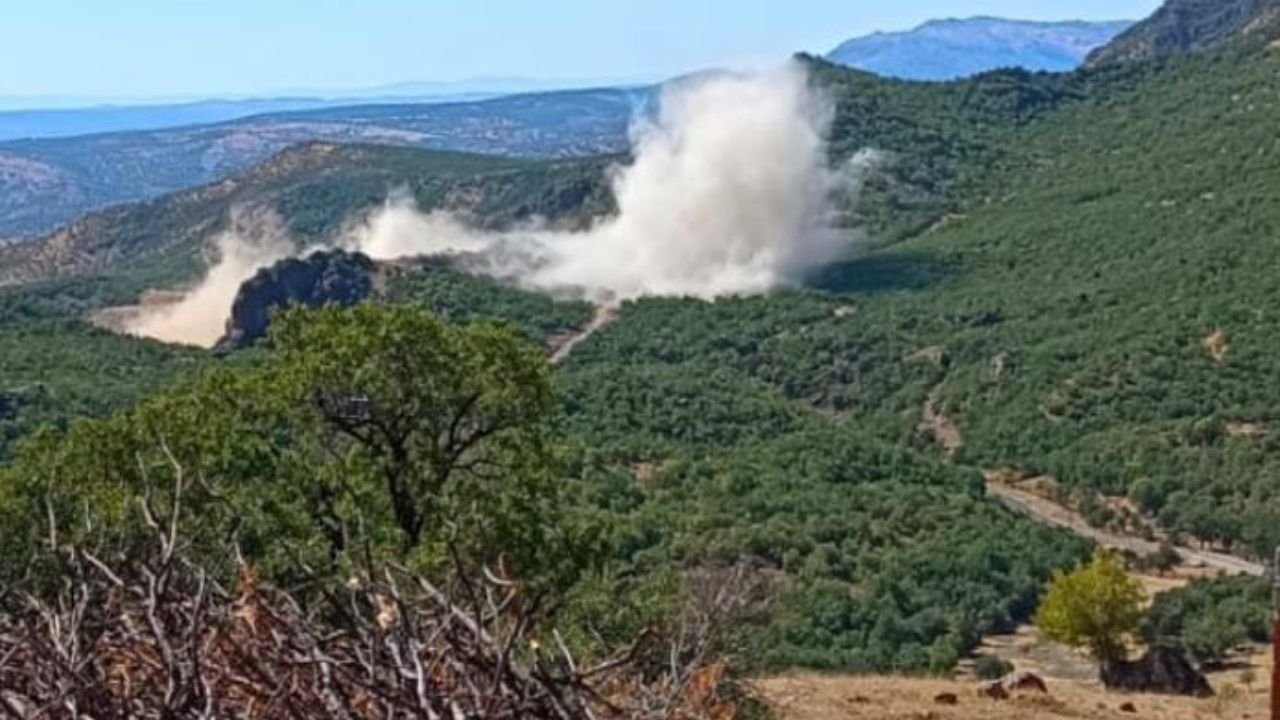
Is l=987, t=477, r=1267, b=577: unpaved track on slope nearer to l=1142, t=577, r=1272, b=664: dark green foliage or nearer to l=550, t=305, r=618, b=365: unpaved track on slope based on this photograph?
l=1142, t=577, r=1272, b=664: dark green foliage

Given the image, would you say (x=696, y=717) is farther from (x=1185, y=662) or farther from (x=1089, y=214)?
(x=1089, y=214)

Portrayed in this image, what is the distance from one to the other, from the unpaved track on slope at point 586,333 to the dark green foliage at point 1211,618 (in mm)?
39247

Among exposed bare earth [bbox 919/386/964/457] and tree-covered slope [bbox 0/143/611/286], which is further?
tree-covered slope [bbox 0/143/611/286]

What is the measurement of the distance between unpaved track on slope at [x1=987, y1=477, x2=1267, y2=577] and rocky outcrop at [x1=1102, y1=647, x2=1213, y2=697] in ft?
65.2

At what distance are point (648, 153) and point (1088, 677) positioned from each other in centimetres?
9405

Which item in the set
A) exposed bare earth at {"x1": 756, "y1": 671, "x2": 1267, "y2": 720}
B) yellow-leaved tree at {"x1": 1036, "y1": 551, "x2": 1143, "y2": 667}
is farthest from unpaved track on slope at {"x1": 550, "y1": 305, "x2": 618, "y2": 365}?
exposed bare earth at {"x1": 756, "y1": 671, "x2": 1267, "y2": 720}

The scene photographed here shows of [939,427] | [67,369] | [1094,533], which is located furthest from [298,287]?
[1094,533]

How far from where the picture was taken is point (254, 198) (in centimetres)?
14938

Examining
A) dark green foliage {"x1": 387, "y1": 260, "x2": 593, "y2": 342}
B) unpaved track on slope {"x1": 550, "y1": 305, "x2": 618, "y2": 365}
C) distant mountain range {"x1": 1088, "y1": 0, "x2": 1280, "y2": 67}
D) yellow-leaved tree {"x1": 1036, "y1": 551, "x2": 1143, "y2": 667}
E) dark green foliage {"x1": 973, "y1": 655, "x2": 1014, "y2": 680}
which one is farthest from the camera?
distant mountain range {"x1": 1088, "y1": 0, "x2": 1280, "y2": 67}

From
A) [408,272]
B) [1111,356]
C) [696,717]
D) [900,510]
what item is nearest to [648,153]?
[408,272]

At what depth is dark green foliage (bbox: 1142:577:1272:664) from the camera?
35.0 meters

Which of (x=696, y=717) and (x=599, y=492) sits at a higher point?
(x=696, y=717)

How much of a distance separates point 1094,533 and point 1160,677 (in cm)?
2895

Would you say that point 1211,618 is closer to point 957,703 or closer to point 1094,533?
point 1094,533
